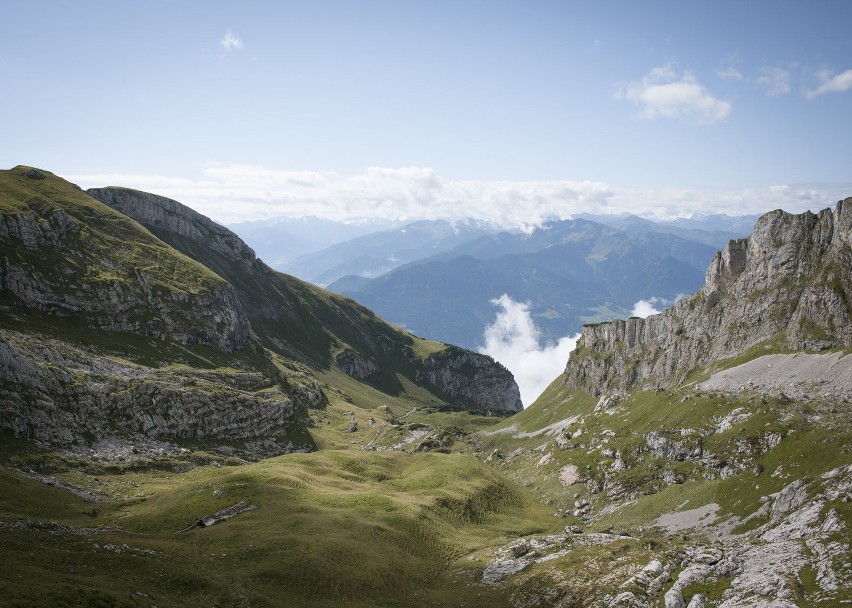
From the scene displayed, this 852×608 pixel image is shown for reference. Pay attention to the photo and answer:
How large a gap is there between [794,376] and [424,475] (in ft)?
293

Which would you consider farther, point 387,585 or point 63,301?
point 63,301

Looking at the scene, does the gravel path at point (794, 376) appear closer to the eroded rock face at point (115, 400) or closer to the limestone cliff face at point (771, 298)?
the limestone cliff face at point (771, 298)

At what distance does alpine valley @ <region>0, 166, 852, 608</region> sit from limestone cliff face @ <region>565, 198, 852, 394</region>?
672mm

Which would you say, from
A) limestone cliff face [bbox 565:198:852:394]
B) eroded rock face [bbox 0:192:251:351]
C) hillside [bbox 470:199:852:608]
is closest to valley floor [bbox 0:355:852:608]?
hillside [bbox 470:199:852:608]

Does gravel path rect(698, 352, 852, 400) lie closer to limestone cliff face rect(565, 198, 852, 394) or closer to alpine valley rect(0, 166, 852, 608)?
alpine valley rect(0, 166, 852, 608)

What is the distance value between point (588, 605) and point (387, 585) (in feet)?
86.1

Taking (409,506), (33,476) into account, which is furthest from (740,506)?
(33,476)

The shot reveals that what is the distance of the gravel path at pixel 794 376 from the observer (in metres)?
112

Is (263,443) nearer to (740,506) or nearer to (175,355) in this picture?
(175,355)

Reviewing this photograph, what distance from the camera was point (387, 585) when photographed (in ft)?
230

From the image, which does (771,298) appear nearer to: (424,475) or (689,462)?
(689,462)

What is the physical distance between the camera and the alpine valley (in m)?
57.8

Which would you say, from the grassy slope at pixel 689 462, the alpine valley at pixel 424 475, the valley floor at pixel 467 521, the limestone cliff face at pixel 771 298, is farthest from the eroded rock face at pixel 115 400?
the limestone cliff face at pixel 771 298

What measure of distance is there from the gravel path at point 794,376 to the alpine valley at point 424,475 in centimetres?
61
